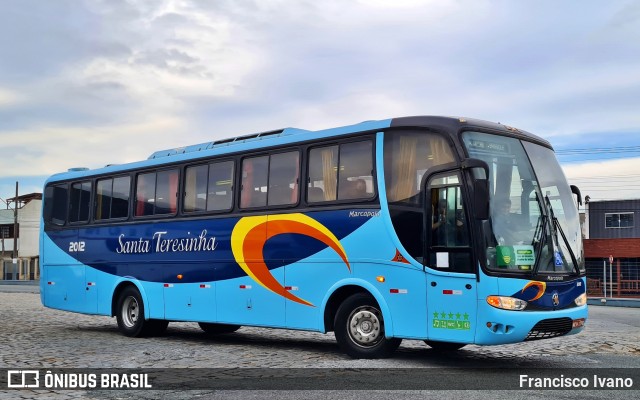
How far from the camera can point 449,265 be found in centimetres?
1070

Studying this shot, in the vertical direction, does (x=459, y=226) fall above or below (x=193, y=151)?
below

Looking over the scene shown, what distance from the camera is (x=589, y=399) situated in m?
8.40

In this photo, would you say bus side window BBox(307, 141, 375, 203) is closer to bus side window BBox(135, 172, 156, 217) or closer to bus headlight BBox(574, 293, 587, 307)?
bus headlight BBox(574, 293, 587, 307)

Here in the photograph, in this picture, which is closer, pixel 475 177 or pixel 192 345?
pixel 475 177

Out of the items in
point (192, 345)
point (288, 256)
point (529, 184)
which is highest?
point (529, 184)

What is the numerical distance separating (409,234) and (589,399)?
3629 mm

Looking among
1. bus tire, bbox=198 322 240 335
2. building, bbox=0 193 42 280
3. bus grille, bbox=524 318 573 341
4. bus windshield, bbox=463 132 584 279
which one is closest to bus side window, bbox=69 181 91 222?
bus tire, bbox=198 322 240 335

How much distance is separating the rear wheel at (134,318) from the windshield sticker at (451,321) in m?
7.68

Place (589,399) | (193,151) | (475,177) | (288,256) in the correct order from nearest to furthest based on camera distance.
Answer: (589,399)
(475,177)
(288,256)
(193,151)

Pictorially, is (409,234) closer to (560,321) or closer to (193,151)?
(560,321)

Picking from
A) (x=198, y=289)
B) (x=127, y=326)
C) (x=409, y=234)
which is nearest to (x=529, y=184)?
(x=409, y=234)

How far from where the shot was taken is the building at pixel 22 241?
77.1 m

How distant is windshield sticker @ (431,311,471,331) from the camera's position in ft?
34.2

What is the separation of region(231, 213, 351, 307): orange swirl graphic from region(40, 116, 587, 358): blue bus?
0.08 ft
